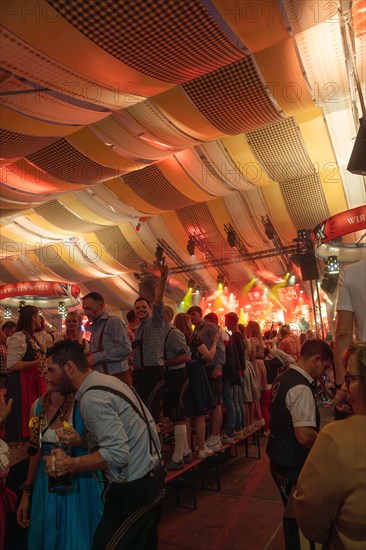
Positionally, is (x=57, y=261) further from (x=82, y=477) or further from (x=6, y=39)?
(x=82, y=477)

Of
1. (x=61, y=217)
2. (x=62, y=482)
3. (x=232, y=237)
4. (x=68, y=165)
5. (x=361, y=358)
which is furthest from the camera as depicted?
(x=232, y=237)

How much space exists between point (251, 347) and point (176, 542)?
3.29 meters

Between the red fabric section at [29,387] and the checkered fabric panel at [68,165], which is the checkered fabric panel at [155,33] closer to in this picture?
the checkered fabric panel at [68,165]

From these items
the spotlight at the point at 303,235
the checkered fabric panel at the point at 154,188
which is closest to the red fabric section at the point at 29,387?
the checkered fabric panel at the point at 154,188

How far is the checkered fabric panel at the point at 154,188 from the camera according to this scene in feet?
25.5

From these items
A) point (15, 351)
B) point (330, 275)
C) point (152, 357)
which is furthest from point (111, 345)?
point (330, 275)

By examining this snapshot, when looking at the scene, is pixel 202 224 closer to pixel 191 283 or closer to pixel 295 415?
pixel 191 283

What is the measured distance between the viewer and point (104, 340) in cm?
343

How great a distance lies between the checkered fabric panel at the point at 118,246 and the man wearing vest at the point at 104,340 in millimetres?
8672

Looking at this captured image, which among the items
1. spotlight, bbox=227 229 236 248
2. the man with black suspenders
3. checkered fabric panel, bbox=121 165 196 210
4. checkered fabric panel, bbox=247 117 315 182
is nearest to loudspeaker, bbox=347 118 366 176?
checkered fabric panel, bbox=247 117 315 182

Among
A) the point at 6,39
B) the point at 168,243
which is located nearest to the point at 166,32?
the point at 6,39

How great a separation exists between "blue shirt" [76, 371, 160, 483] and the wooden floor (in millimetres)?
1154

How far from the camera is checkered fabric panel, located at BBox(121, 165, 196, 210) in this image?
776cm

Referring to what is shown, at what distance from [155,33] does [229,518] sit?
3.76 meters
